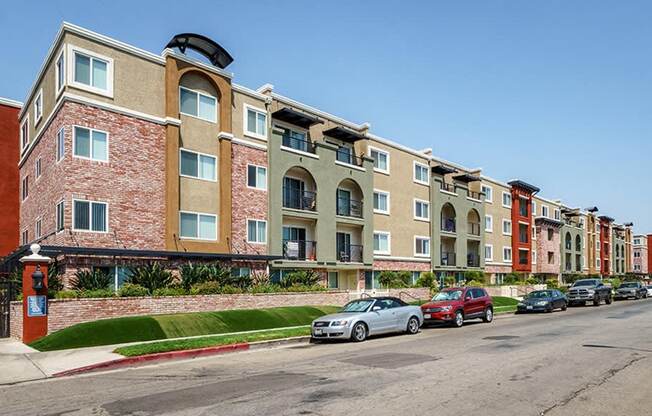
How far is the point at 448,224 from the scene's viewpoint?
47.8m

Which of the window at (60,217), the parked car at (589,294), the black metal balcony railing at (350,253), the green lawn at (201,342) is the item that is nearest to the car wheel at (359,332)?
the green lawn at (201,342)

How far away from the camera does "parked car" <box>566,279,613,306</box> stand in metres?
37.8

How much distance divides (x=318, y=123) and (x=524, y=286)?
28.2 m

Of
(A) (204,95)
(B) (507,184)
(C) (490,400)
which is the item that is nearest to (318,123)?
(A) (204,95)

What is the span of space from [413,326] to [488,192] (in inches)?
1498

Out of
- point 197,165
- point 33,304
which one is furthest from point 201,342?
point 197,165

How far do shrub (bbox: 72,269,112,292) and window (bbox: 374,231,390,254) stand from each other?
2138 cm

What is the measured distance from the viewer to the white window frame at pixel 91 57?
72.9 feet

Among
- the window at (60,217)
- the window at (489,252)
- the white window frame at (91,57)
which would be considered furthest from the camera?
the window at (489,252)

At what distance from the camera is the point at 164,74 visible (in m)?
25.5

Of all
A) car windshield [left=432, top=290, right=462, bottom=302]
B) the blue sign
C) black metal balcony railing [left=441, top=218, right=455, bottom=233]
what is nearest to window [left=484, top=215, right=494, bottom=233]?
black metal balcony railing [left=441, top=218, right=455, bottom=233]

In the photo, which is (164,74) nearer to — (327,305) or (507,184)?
(327,305)

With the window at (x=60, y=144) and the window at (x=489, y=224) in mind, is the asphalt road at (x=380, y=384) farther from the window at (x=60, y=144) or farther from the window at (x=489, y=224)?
the window at (x=489, y=224)

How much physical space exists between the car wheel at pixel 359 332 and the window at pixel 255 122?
48.3 feet
